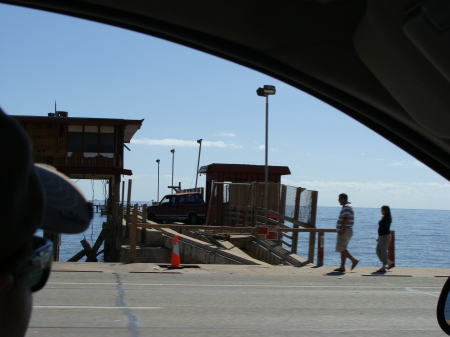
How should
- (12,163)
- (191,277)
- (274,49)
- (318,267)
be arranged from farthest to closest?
(318,267) < (191,277) < (274,49) < (12,163)

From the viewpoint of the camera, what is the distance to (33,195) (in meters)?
1.28

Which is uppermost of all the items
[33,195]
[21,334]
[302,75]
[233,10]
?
[233,10]

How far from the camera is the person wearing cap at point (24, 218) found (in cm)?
118

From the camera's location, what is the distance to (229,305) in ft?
30.3

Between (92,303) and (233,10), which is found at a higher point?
(233,10)

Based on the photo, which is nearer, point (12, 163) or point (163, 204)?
point (12, 163)

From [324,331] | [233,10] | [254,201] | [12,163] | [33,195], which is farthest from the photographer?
[254,201]

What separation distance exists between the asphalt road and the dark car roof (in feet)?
15.5

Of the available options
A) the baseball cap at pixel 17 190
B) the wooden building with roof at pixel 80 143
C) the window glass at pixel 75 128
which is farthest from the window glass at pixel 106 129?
the baseball cap at pixel 17 190

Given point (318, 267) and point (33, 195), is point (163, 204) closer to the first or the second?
point (318, 267)

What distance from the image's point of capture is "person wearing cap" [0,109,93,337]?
118 centimetres

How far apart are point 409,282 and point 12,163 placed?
12860 mm

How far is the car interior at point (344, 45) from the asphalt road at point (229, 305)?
15.3ft

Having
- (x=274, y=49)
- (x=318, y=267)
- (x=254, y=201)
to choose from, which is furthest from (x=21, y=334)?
(x=254, y=201)
